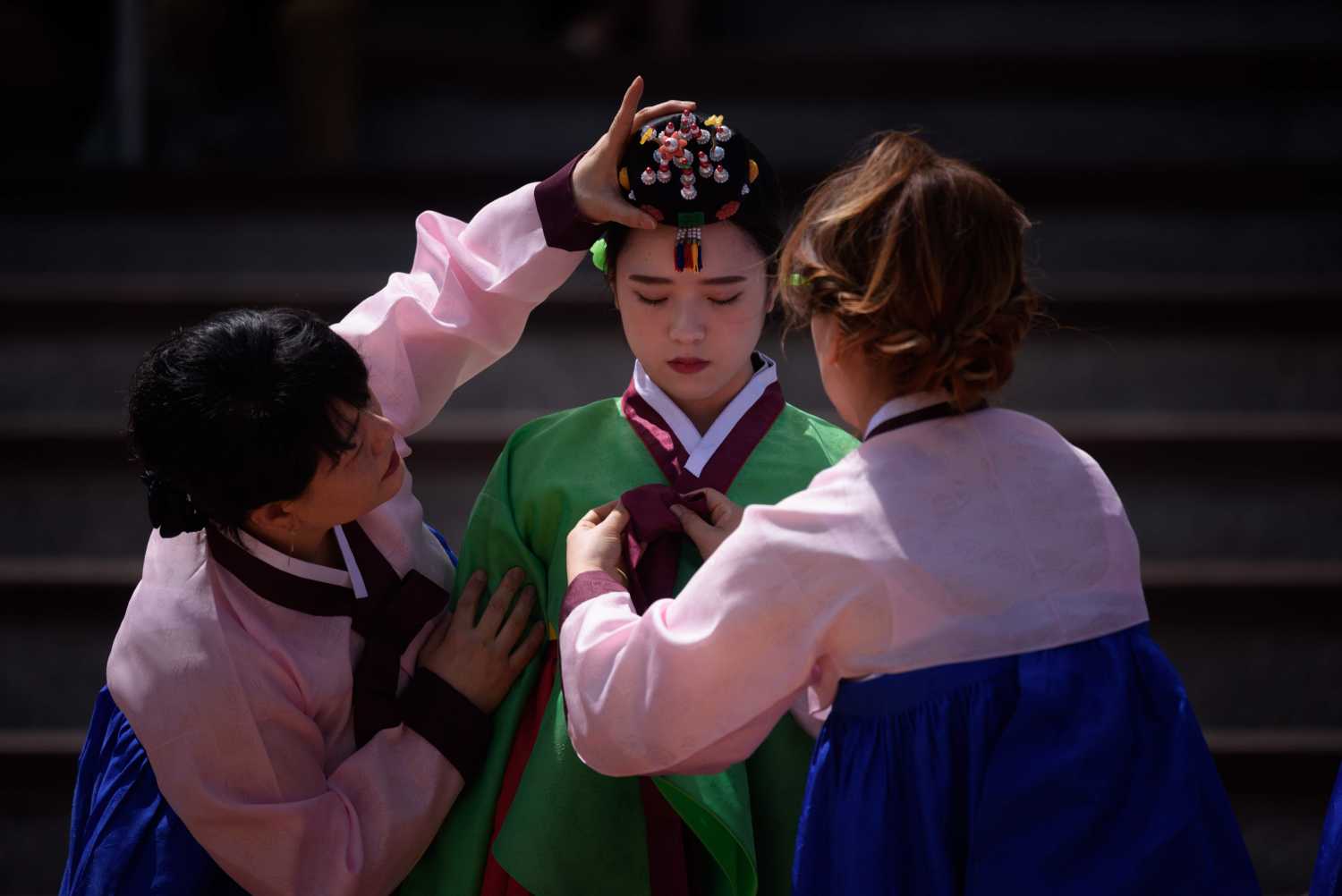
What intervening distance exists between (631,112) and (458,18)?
12.2ft

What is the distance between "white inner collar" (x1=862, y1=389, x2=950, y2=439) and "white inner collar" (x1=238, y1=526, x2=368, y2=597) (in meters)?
0.64

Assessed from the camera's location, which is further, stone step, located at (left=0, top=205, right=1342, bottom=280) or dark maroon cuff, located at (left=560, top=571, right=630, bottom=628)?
stone step, located at (left=0, top=205, right=1342, bottom=280)

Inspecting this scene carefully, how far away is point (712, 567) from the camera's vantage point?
4.44ft

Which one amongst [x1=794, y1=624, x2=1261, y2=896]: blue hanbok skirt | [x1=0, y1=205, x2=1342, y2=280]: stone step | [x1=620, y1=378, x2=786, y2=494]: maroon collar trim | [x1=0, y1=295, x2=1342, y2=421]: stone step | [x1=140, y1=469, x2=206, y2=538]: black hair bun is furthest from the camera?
A: [x1=0, y1=205, x2=1342, y2=280]: stone step

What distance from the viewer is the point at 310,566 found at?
5.39ft

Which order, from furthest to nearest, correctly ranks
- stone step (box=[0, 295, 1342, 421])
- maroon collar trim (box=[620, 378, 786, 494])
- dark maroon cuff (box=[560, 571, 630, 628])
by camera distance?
1. stone step (box=[0, 295, 1342, 421])
2. maroon collar trim (box=[620, 378, 786, 494])
3. dark maroon cuff (box=[560, 571, 630, 628])

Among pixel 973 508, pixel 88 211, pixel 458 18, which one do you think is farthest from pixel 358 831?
pixel 458 18

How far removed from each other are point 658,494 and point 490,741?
0.35 metres

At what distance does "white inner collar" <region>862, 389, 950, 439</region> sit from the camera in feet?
4.54

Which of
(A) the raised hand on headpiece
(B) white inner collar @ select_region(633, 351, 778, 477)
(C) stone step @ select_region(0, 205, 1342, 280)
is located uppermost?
(A) the raised hand on headpiece

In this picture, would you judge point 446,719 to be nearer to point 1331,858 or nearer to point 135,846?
point 135,846

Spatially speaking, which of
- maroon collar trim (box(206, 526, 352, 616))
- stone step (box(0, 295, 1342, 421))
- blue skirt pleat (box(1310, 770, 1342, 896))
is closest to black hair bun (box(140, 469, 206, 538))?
maroon collar trim (box(206, 526, 352, 616))

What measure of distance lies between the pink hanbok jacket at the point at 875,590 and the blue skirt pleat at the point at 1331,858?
341 mm

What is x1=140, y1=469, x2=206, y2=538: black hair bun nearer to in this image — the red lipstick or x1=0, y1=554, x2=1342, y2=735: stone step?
the red lipstick
